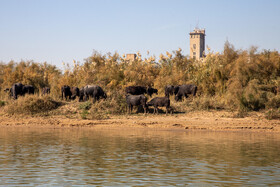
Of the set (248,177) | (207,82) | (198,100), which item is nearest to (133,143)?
(248,177)

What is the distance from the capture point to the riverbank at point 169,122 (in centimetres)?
2119

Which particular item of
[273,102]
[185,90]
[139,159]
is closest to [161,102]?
[185,90]

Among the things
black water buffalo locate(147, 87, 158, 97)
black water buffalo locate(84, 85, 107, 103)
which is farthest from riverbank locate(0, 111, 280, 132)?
black water buffalo locate(147, 87, 158, 97)

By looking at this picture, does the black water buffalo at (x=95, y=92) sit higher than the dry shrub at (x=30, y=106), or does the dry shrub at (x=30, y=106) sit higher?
the black water buffalo at (x=95, y=92)

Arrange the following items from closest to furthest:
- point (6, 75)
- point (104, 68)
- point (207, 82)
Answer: point (207, 82) < point (104, 68) < point (6, 75)

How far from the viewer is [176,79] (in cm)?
3011

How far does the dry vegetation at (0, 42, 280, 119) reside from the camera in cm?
2398

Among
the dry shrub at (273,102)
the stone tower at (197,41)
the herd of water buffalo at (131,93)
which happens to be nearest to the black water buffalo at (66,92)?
the herd of water buffalo at (131,93)

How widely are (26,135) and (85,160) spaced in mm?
7280

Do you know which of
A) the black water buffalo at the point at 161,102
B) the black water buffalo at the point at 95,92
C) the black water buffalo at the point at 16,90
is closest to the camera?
the black water buffalo at the point at 161,102

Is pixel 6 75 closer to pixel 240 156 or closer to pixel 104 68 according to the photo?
pixel 104 68

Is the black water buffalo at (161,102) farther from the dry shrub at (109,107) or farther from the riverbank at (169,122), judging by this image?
the dry shrub at (109,107)

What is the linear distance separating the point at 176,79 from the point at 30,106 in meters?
10.8

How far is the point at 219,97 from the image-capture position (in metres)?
25.8
